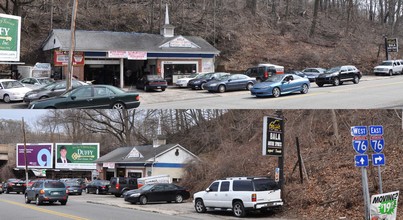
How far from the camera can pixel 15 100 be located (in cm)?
3216

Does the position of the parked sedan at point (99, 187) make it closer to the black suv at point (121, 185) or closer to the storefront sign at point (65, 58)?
the black suv at point (121, 185)

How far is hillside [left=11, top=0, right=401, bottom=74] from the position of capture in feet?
195

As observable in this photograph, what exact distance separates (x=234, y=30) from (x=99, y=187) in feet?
110

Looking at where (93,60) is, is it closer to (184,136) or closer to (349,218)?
(184,136)

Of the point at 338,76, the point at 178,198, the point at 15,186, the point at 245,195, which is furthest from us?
the point at 15,186

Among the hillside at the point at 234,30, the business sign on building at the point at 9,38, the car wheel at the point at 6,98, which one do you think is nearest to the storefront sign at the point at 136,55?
the hillside at the point at 234,30

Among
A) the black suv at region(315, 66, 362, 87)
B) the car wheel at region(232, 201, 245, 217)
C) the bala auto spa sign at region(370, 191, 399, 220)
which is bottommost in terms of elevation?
the car wheel at region(232, 201, 245, 217)

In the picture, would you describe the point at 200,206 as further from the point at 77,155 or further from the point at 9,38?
the point at 77,155

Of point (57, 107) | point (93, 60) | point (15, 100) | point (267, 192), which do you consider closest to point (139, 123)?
point (93, 60)

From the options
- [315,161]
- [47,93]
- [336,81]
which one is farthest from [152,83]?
[315,161]

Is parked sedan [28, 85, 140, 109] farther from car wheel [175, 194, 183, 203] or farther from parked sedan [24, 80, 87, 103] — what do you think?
car wheel [175, 194, 183, 203]

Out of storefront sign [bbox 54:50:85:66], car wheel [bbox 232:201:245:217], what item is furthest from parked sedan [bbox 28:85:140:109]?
storefront sign [bbox 54:50:85:66]

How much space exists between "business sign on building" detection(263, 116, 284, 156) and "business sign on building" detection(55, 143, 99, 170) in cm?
4519

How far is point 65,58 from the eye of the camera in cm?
4131
